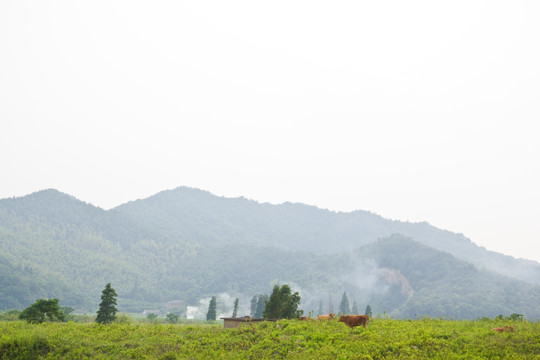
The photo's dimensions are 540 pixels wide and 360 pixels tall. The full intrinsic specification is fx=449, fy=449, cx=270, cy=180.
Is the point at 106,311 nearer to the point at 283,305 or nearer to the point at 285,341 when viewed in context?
the point at 283,305

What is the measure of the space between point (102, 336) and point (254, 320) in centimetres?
1071

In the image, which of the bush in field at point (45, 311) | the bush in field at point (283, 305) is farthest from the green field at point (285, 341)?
the bush in field at point (45, 311)

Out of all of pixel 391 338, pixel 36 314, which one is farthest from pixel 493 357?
pixel 36 314

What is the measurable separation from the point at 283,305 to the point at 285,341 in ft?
53.5

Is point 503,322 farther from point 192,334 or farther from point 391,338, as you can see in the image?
point 192,334

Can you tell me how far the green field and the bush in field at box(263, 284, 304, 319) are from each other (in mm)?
11590

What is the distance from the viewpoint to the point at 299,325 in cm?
2939

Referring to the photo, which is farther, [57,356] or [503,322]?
[503,322]

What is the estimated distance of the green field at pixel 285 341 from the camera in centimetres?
2295

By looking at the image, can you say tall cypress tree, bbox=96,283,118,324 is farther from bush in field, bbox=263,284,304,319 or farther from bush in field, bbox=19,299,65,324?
bush in field, bbox=263,284,304,319

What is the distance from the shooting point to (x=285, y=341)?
87.6 feet

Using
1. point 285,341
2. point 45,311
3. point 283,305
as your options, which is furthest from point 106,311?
point 285,341

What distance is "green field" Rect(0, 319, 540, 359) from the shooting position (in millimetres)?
22953

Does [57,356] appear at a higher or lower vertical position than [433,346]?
lower
